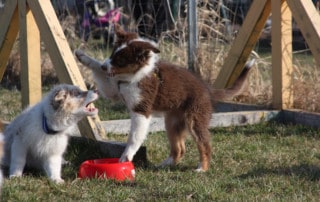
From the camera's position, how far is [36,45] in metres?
7.28

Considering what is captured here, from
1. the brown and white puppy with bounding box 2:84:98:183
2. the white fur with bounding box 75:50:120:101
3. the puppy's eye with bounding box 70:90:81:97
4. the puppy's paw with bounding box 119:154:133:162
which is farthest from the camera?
the white fur with bounding box 75:50:120:101

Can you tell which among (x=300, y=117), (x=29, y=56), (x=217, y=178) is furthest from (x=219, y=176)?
(x=300, y=117)

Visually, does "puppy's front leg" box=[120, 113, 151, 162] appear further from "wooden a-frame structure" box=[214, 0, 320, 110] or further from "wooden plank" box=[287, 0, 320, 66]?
"wooden a-frame structure" box=[214, 0, 320, 110]

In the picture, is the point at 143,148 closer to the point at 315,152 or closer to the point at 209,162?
the point at 209,162

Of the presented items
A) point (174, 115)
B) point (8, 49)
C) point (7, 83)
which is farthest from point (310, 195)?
point (7, 83)

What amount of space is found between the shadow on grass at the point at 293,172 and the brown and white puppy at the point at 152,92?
1.54 ft

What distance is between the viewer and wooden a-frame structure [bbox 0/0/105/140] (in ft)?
21.9

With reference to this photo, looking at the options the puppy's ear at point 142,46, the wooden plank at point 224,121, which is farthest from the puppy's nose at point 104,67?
the wooden plank at point 224,121

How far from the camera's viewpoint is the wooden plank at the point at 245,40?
8.74m

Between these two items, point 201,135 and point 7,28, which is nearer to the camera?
point 201,135

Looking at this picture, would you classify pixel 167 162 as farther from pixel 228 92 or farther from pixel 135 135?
pixel 228 92

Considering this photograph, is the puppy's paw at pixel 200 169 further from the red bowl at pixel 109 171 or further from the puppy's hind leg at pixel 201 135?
the red bowl at pixel 109 171

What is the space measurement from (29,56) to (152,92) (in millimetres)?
1632

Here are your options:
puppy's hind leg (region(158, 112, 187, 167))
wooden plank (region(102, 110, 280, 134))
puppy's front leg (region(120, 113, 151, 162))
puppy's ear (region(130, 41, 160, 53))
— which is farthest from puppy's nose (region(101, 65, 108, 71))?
wooden plank (region(102, 110, 280, 134))
